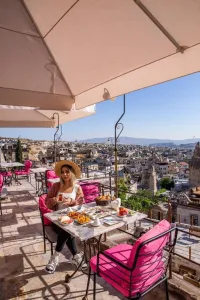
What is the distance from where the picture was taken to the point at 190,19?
1729mm

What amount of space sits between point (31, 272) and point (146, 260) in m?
1.75

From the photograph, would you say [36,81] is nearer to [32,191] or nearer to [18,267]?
[18,267]

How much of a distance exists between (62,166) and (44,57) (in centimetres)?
149

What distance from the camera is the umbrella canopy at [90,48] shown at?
195 centimetres

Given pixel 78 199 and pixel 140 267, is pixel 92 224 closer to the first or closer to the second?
pixel 140 267

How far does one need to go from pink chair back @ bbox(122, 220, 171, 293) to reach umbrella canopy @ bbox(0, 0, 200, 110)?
4.66 feet

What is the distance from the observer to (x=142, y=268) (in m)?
1.67

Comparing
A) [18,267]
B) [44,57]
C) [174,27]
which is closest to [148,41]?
[174,27]

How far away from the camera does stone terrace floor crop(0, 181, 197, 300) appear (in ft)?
7.73

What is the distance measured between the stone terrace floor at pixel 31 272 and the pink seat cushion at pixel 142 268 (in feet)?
2.00

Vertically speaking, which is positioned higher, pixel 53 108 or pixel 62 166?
pixel 53 108

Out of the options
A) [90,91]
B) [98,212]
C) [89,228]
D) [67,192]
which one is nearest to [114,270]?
[89,228]

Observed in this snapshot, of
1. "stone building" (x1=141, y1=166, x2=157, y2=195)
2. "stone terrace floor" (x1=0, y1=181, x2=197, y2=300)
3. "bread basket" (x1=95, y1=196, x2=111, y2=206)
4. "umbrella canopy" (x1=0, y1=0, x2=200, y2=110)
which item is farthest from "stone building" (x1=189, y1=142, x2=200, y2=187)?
"umbrella canopy" (x1=0, y1=0, x2=200, y2=110)

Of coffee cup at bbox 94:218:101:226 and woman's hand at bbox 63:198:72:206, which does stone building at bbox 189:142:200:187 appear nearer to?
woman's hand at bbox 63:198:72:206
